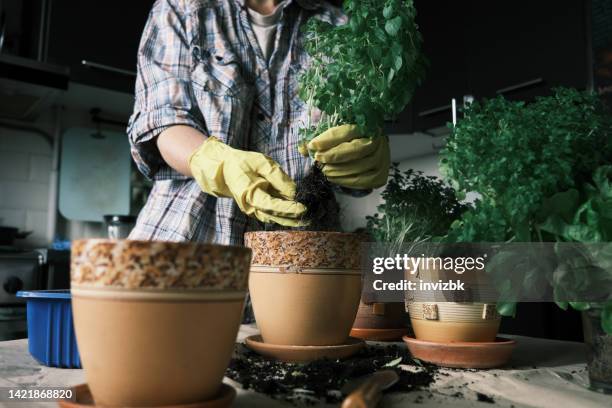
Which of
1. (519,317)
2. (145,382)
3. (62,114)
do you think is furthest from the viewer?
(62,114)

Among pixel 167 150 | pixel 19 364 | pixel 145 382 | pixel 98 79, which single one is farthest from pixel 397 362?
pixel 98 79

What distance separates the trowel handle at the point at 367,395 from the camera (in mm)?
313

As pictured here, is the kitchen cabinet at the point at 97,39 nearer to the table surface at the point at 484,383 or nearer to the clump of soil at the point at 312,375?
the table surface at the point at 484,383

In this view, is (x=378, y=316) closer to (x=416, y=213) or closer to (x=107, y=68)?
(x=416, y=213)

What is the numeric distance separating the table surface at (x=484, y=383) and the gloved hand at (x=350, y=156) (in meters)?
0.32

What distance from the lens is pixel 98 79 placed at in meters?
1.93

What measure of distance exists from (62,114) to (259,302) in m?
2.00

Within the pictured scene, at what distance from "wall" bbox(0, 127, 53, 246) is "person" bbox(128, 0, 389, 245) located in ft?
4.21

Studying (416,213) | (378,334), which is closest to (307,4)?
(416,213)

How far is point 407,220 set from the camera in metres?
0.71

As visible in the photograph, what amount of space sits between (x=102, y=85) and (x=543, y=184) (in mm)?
1836

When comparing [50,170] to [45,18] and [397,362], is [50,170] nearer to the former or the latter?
[45,18]

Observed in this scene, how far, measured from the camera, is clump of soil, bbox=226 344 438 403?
1.38ft

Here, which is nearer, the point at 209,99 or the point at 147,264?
the point at 147,264
